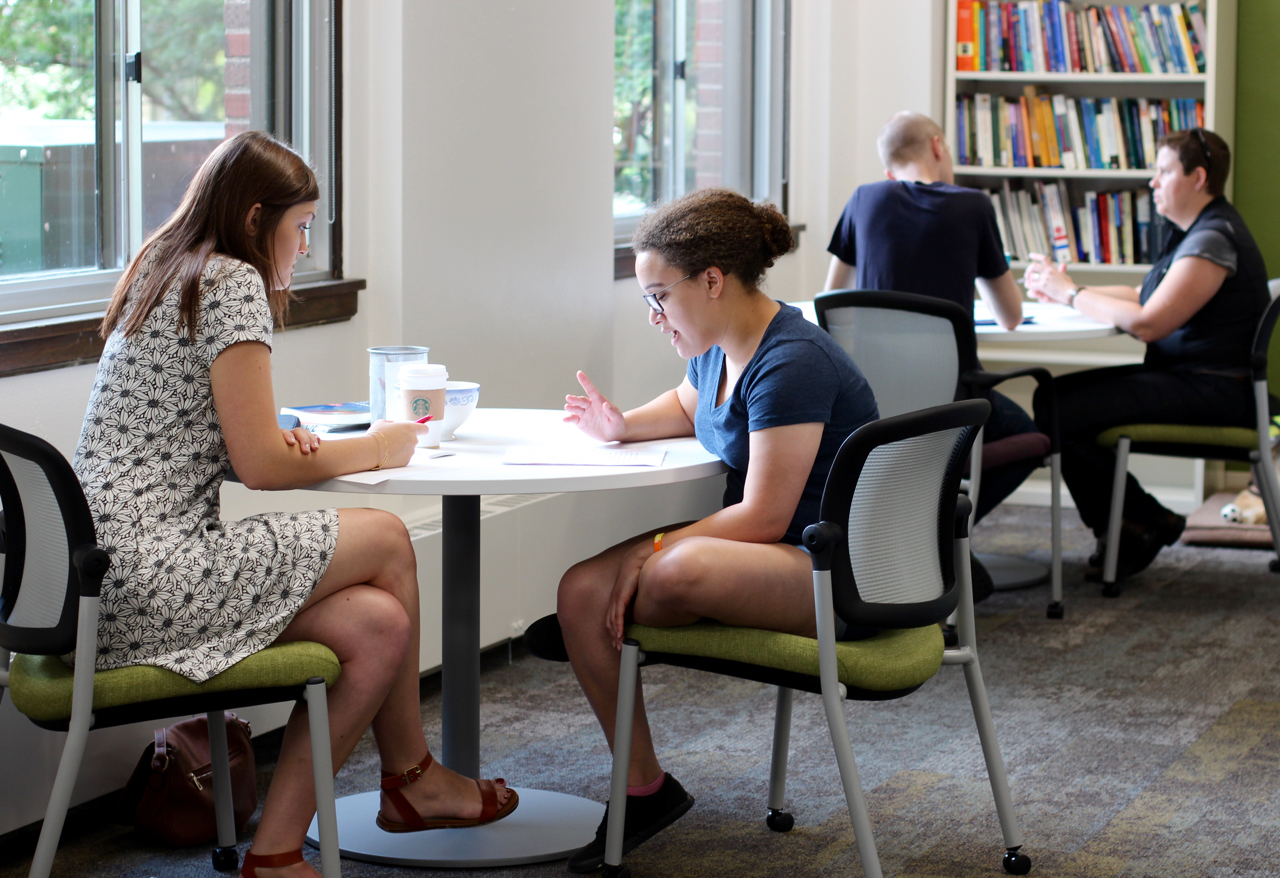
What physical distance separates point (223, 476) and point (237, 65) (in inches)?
46.3

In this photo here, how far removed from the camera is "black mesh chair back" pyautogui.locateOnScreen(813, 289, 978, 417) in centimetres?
326

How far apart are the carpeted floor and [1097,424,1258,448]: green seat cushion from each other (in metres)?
0.45

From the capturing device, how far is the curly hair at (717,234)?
80.5 inches

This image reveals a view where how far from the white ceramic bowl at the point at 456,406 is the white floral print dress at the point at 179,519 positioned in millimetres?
333

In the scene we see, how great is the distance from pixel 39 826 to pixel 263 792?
37cm

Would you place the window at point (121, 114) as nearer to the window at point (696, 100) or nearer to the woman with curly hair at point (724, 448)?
the woman with curly hair at point (724, 448)

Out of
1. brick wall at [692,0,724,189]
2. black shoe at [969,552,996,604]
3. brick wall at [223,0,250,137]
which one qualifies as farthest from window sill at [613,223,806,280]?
brick wall at [223,0,250,137]

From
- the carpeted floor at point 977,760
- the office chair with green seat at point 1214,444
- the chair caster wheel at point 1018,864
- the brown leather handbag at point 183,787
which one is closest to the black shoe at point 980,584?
the carpeted floor at point 977,760

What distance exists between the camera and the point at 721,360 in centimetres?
215

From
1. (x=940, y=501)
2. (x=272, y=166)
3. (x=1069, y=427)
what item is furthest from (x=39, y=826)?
(x=1069, y=427)

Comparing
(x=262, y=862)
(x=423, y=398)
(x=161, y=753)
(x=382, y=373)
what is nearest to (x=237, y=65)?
(x=382, y=373)

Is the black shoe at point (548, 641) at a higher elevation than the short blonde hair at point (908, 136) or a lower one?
lower

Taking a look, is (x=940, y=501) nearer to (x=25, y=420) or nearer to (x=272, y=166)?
(x=272, y=166)

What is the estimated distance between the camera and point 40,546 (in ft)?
5.72
